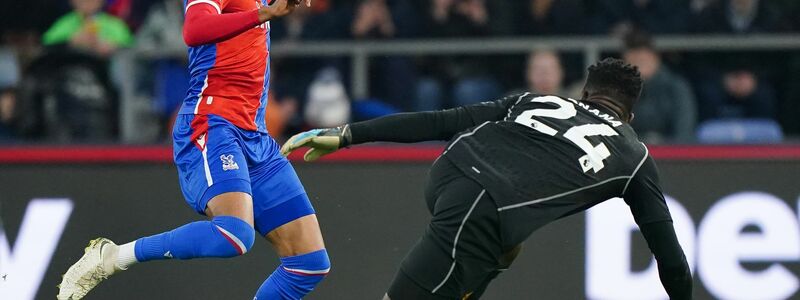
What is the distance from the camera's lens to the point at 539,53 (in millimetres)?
9219

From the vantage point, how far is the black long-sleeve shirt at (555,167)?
523 cm

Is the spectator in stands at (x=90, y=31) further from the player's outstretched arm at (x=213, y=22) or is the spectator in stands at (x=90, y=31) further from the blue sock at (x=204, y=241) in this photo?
the player's outstretched arm at (x=213, y=22)

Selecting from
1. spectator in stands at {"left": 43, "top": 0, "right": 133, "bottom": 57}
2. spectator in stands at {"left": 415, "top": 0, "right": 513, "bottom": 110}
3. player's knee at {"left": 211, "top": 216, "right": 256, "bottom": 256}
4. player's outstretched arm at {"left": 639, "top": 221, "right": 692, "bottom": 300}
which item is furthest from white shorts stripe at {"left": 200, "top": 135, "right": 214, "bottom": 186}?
spectator in stands at {"left": 415, "top": 0, "right": 513, "bottom": 110}

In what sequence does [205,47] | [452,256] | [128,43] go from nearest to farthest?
[452,256] < [205,47] < [128,43]

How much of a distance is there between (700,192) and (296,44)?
3.33 metres

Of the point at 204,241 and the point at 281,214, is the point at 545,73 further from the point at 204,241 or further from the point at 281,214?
the point at 204,241

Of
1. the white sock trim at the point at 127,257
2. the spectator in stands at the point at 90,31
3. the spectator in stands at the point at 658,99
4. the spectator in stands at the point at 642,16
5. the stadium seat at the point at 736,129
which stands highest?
the spectator in stands at the point at 90,31

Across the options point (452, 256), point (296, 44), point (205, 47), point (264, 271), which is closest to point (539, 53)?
point (296, 44)

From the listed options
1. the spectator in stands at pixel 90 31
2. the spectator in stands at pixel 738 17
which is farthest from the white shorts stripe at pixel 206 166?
the spectator in stands at pixel 738 17

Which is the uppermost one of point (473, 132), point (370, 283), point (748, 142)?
point (473, 132)

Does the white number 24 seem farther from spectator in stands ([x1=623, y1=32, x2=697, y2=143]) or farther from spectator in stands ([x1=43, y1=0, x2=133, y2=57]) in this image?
spectator in stands ([x1=43, y1=0, x2=133, y2=57])

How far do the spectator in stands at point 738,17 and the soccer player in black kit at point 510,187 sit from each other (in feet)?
15.9

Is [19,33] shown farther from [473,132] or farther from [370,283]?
[473,132]

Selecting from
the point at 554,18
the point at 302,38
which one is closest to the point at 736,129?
the point at 554,18
